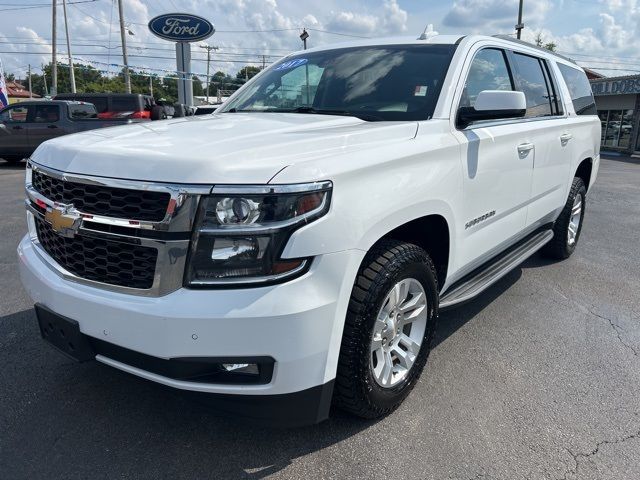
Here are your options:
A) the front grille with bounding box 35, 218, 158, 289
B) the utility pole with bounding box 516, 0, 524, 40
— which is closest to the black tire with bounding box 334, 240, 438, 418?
the front grille with bounding box 35, 218, 158, 289

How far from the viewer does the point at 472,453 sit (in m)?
2.44

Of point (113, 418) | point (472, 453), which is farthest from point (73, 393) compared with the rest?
point (472, 453)

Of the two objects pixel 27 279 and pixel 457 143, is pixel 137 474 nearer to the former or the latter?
pixel 27 279

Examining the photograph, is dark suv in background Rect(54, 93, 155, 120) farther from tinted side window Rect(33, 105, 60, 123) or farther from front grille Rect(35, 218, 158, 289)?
front grille Rect(35, 218, 158, 289)

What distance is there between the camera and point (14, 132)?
14562 mm

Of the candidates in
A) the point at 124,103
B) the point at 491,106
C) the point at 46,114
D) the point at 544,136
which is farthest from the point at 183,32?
the point at 491,106

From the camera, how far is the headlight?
1.95 m

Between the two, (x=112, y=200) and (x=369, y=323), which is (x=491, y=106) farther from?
(x=112, y=200)

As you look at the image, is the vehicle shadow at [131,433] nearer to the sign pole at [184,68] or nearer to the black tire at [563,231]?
the black tire at [563,231]

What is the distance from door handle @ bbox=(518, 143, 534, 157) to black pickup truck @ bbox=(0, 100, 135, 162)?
520 inches

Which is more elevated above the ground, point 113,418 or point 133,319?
point 133,319

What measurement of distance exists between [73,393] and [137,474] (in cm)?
85

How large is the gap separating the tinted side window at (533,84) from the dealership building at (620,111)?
2478cm

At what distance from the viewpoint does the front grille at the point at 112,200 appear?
6.57ft
